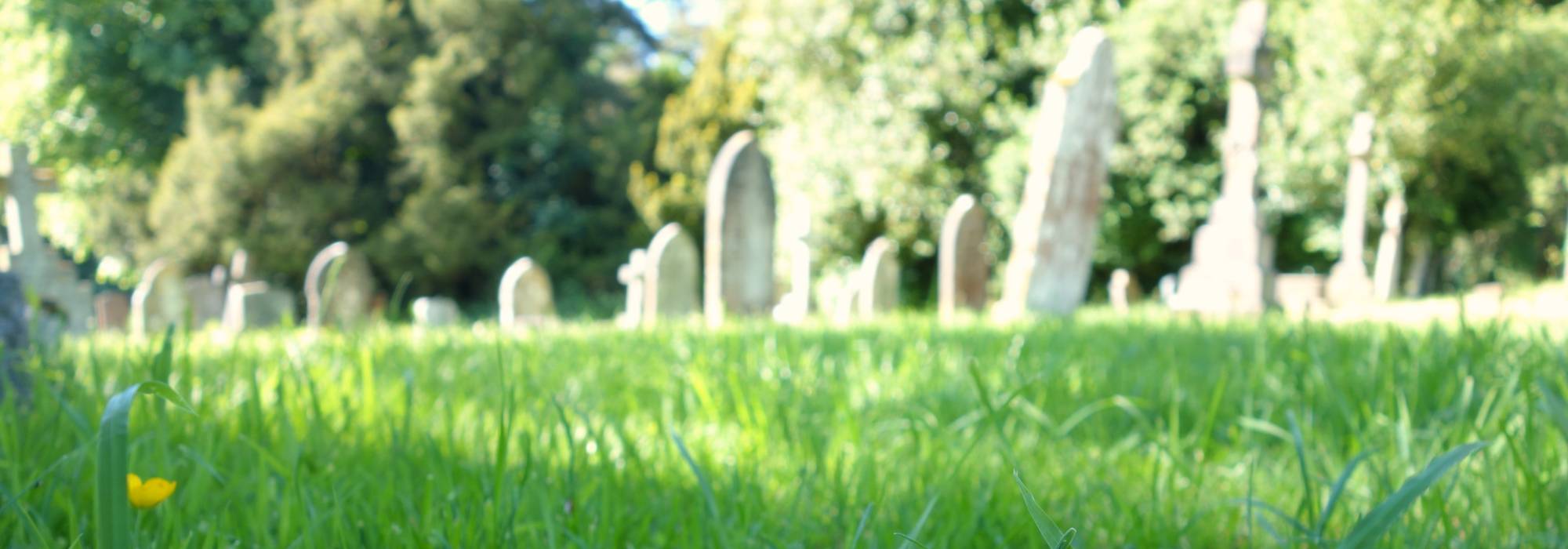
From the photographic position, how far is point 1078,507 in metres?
1.33

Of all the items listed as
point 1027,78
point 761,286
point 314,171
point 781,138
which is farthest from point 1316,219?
point 314,171

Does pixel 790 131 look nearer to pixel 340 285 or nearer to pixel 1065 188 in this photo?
pixel 340 285

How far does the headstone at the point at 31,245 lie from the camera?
6844 millimetres

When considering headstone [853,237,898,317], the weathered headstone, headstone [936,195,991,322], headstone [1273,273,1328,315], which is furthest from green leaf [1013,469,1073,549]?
the weathered headstone

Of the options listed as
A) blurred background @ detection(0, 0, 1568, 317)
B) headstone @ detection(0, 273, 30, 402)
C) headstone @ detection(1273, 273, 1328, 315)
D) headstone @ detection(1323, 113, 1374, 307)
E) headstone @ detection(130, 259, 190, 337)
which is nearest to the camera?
headstone @ detection(0, 273, 30, 402)

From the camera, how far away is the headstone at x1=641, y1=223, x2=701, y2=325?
28.6 ft

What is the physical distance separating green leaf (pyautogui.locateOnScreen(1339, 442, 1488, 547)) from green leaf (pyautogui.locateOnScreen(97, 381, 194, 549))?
72 cm

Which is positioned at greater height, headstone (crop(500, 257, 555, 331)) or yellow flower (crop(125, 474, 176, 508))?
headstone (crop(500, 257, 555, 331))

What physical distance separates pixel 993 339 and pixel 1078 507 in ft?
7.85

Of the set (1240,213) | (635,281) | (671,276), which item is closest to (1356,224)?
(1240,213)

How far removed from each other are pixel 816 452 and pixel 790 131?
18246mm

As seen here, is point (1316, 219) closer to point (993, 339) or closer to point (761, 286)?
point (761, 286)

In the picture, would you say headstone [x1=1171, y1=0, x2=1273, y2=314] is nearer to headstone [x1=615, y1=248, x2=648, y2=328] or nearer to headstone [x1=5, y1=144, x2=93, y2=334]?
headstone [x1=615, y1=248, x2=648, y2=328]

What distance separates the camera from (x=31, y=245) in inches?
277
